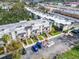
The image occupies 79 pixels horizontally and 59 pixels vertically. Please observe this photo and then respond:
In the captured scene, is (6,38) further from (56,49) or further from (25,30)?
(56,49)

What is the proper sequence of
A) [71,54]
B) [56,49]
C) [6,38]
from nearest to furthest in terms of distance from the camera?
[71,54] < [6,38] < [56,49]

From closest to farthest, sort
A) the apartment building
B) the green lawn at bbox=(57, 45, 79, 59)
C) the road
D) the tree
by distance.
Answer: the green lawn at bbox=(57, 45, 79, 59)
the road
the tree
the apartment building

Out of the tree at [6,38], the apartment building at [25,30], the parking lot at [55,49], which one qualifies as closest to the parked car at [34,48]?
the parking lot at [55,49]

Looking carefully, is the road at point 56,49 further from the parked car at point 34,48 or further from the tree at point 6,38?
the tree at point 6,38

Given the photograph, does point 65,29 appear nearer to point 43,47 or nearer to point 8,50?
point 43,47

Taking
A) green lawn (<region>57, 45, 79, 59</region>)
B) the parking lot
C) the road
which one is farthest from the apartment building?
green lawn (<region>57, 45, 79, 59</region>)

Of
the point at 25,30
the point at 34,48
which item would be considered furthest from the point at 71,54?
the point at 25,30

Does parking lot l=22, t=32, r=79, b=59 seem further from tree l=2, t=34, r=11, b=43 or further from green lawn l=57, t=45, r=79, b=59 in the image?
tree l=2, t=34, r=11, b=43

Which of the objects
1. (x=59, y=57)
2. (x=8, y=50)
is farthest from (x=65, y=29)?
(x=8, y=50)
